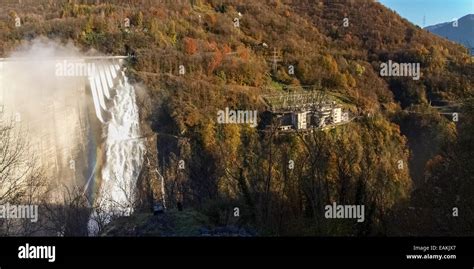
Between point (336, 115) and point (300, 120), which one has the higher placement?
point (336, 115)

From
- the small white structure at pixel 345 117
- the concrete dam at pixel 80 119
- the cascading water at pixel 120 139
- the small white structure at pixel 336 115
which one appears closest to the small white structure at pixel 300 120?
the small white structure at pixel 336 115

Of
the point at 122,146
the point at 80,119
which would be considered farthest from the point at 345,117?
the point at 80,119

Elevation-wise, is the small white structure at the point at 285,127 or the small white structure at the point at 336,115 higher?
the small white structure at the point at 336,115

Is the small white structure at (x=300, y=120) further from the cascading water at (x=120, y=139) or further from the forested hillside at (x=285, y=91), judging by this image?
the cascading water at (x=120, y=139)

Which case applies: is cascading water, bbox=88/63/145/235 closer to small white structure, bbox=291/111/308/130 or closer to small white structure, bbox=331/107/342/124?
small white structure, bbox=291/111/308/130

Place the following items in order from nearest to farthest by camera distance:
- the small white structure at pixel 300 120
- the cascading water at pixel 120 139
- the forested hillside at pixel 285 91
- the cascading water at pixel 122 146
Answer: the forested hillside at pixel 285 91 < the small white structure at pixel 300 120 < the cascading water at pixel 122 146 < the cascading water at pixel 120 139

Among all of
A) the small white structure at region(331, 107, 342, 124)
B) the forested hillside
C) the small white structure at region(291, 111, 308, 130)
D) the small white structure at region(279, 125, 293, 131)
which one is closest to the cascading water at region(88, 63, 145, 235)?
the forested hillside

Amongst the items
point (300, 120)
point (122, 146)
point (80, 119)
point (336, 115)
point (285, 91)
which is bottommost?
point (122, 146)

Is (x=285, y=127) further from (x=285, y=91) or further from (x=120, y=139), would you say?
(x=120, y=139)
